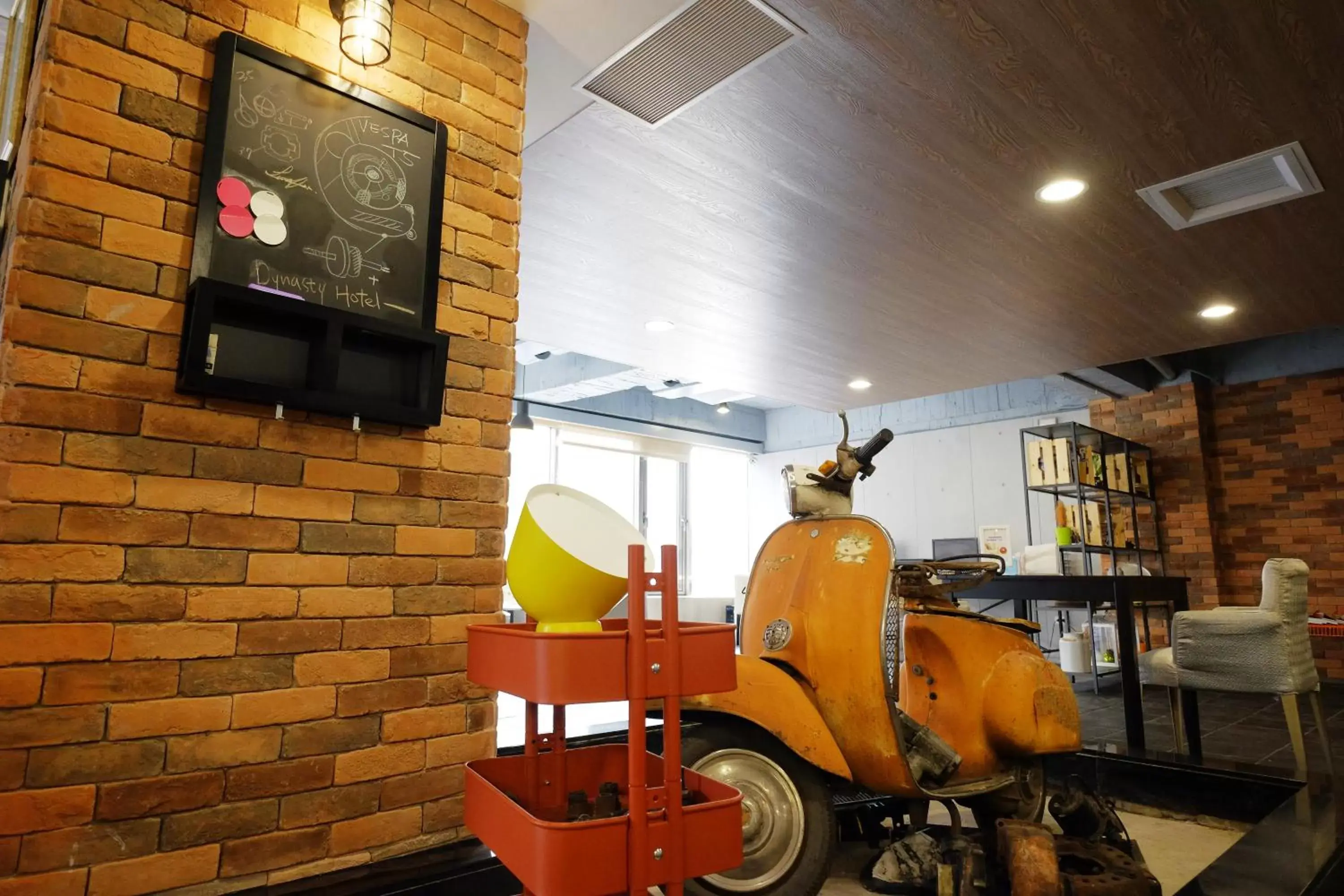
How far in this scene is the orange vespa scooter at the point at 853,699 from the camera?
2.00 m

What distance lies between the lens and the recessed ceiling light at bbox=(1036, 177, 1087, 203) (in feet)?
10.4

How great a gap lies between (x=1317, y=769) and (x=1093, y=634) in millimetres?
3271

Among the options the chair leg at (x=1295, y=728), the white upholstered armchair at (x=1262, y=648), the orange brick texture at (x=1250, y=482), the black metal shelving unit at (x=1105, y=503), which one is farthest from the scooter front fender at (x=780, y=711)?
the orange brick texture at (x=1250, y=482)

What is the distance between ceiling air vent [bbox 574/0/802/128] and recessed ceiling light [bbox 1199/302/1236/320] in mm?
3725

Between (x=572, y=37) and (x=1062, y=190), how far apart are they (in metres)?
2.19

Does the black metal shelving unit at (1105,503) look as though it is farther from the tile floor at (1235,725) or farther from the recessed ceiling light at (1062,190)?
the recessed ceiling light at (1062,190)

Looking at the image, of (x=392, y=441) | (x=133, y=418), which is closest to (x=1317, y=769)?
(x=392, y=441)

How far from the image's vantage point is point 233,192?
1.60 metres

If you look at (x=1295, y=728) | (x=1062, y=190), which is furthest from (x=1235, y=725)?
(x=1062, y=190)

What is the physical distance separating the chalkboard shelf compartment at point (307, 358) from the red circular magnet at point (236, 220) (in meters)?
0.14

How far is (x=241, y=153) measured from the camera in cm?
163

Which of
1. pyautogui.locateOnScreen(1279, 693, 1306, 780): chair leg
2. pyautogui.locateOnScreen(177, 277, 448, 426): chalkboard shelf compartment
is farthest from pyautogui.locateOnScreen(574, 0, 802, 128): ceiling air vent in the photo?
pyautogui.locateOnScreen(1279, 693, 1306, 780): chair leg

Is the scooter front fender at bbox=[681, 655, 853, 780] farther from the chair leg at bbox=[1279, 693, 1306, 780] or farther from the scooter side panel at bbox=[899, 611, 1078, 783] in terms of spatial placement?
the chair leg at bbox=[1279, 693, 1306, 780]

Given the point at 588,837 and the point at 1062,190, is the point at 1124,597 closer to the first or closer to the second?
the point at 1062,190
